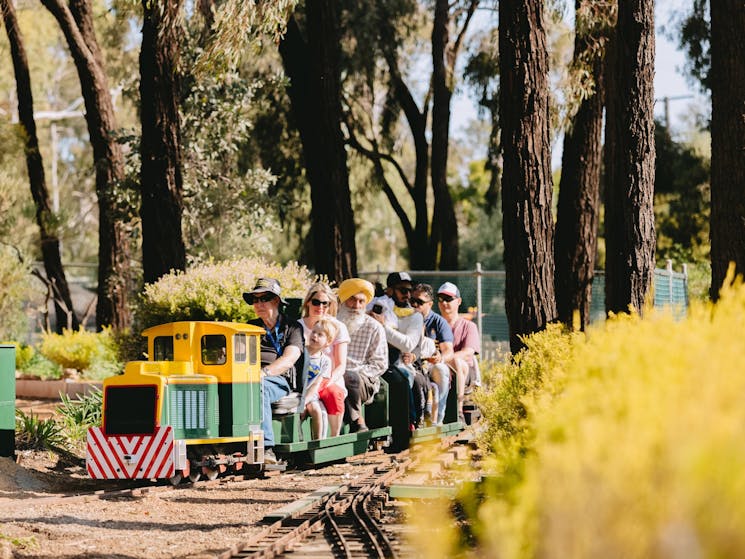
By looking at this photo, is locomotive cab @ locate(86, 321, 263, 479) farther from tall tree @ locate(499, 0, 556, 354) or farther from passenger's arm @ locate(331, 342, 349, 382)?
tall tree @ locate(499, 0, 556, 354)

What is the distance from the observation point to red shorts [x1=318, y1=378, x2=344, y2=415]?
13000mm

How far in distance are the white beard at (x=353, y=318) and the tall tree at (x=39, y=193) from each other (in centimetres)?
1607

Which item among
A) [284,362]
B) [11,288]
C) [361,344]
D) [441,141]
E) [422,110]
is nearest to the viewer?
[284,362]

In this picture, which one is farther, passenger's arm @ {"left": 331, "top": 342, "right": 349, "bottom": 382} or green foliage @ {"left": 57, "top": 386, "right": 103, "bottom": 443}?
green foliage @ {"left": 57, "top": 386, "right": 103, "bottom": 443}

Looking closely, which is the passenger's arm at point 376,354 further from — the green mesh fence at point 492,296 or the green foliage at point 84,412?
the green mesh fence at point 492,296

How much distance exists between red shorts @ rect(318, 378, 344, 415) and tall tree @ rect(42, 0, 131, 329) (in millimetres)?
11611

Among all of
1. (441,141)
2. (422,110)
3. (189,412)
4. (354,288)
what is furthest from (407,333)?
(422,110)

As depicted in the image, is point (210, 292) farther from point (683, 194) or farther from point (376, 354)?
point (683, 194)

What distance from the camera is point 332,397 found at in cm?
1308

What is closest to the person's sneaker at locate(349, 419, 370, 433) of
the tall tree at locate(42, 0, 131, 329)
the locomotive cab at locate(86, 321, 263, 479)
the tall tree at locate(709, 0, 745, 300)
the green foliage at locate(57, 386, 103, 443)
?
the locomotive cab at locate(86, 321, 263, 479)

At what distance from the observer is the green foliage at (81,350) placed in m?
24.4

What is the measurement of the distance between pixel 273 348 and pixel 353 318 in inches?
62.6

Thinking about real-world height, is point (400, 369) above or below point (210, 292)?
below

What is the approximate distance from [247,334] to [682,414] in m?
8.33
